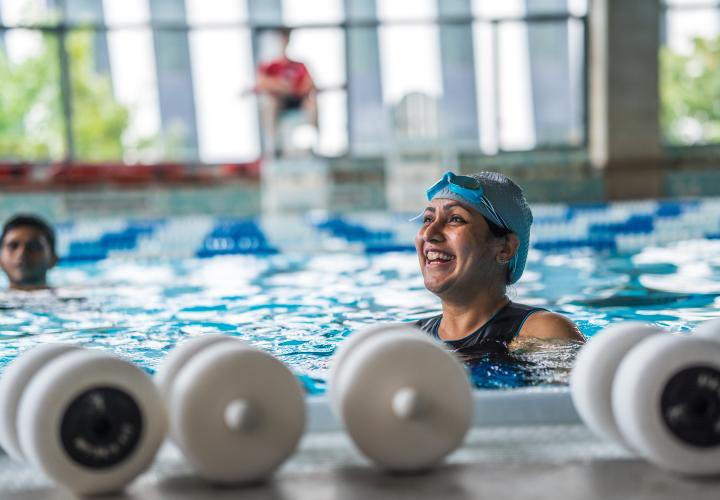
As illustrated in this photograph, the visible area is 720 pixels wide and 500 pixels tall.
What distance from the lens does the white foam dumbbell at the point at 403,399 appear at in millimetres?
1632

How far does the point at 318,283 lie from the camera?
621cm

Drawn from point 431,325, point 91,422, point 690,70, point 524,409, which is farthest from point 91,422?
point 690,70

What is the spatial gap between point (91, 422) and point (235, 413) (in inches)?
9.8

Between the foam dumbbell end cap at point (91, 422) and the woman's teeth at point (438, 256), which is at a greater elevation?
the woman's teeth at point (438, 256)

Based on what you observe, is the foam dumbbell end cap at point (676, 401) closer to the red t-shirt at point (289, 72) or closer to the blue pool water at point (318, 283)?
the blue pool water at point (318, 283)

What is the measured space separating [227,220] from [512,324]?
716cm

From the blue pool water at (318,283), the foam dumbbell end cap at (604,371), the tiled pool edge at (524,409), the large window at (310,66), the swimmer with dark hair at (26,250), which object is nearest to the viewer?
the foam dumbbell end cap at (604,371)

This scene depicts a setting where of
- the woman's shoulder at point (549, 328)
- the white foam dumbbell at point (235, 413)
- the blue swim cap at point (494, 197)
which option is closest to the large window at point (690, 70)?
the blue swim cap at point (494, 197)

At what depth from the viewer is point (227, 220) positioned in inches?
384

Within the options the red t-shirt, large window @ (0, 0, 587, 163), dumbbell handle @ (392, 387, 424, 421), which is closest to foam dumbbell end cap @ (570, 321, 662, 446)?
dumbbell handle @ (392, 387, 424, 421)

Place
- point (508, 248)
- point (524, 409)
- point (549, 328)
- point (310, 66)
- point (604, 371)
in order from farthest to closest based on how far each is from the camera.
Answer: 1. point (310, 66)
2. point (508, 248)
3. point (549, 328)
4. point (524, 409)
5. point (604, 371)

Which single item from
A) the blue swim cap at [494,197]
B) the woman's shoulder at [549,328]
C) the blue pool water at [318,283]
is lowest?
the blue pool water at [318,283]

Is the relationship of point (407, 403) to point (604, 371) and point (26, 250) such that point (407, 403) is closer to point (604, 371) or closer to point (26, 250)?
point (604, 371)

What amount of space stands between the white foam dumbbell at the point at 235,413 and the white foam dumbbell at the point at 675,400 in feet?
1.94
